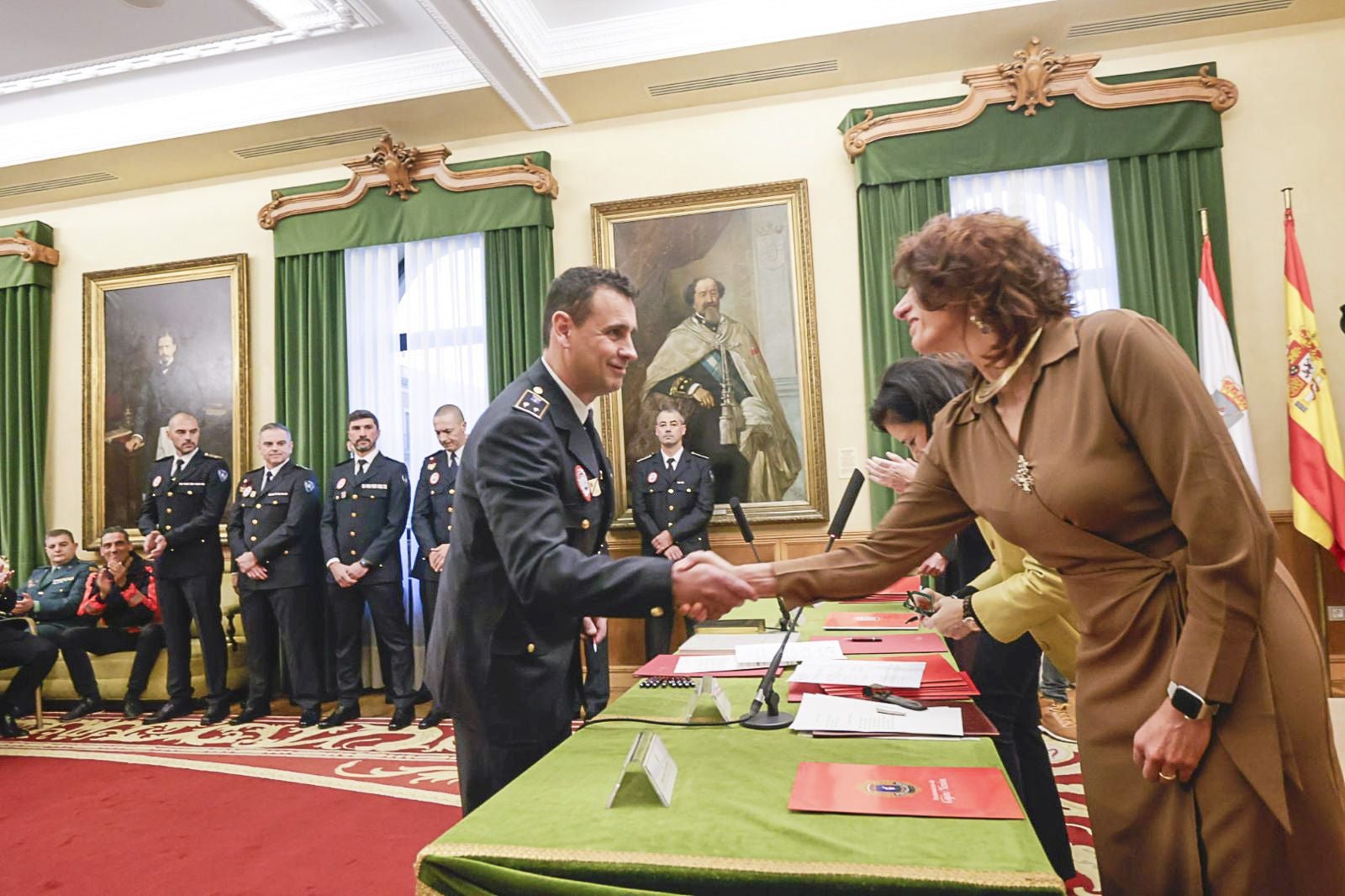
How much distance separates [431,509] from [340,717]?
1358 millimetres

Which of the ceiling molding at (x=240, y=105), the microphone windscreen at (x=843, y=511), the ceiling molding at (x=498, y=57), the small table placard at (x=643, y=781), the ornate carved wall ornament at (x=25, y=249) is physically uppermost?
the ceiling molding at (x=240, y=105)

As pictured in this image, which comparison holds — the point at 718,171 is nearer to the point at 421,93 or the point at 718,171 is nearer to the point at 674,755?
the point at 421,93

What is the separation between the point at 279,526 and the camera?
558cm

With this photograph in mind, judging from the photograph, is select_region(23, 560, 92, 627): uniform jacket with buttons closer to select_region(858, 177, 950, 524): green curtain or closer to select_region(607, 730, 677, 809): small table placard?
select_region(858, 177, 950, 524): green curtain

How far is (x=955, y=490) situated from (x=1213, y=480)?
1.95 feet

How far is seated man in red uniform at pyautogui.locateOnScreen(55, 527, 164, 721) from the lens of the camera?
18.7 ft

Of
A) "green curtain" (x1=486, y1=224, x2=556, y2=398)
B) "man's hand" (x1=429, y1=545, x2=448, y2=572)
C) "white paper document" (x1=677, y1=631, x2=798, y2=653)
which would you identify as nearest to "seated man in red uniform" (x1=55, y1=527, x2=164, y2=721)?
"man's hand" (x1=429, y1=545, x2=448, y2=572)

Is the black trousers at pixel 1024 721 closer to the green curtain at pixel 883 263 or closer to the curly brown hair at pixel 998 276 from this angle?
the curly brown hair at pixel 998 276

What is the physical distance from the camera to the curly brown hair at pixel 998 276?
145 centimetres

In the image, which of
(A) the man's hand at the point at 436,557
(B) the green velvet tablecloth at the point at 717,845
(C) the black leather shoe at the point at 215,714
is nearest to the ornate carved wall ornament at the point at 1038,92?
(A) the man's hand at the point at 436,557

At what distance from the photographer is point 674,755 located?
4.76ft

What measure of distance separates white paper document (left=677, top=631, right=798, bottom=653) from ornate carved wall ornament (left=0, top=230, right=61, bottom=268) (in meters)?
6.95

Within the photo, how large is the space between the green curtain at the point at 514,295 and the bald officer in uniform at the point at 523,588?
4.29 m

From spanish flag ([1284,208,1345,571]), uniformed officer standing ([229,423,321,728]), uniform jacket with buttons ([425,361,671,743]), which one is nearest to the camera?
uniform jacket with buttons ([425,361,671,743])
